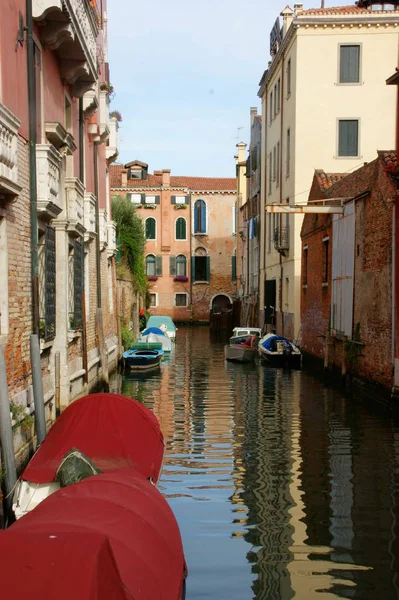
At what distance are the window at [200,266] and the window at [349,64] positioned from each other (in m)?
23.2

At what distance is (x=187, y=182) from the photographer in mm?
47031

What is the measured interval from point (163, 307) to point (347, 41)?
25.3 m

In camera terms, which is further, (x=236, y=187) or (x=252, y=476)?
(x=236, y=187)

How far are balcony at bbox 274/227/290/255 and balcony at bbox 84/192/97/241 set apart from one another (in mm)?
11182

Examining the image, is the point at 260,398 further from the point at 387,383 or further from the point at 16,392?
the point at 16,392

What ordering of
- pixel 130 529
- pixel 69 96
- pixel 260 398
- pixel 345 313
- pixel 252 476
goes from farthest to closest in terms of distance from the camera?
pixel 345 313
pixel 260 398
pixel 69 96
pixel 252 476
pixel 130 529

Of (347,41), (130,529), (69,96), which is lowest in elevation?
(130,529)

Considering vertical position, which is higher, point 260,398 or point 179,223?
point 179,223

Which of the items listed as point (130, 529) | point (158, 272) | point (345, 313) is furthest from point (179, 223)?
point (130, 529)

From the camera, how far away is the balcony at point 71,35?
9285 mm

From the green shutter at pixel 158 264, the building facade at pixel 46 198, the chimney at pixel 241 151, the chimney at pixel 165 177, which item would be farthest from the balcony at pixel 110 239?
the chimney at pixel 165 177

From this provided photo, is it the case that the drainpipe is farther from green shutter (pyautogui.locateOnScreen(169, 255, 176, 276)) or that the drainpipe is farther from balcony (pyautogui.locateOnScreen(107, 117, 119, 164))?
green shutter (pyautogui.locateOnScreen(169, 255, 176, 276))

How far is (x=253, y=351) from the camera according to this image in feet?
77.8

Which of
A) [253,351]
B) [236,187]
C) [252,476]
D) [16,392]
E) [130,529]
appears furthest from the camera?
[236,187]
